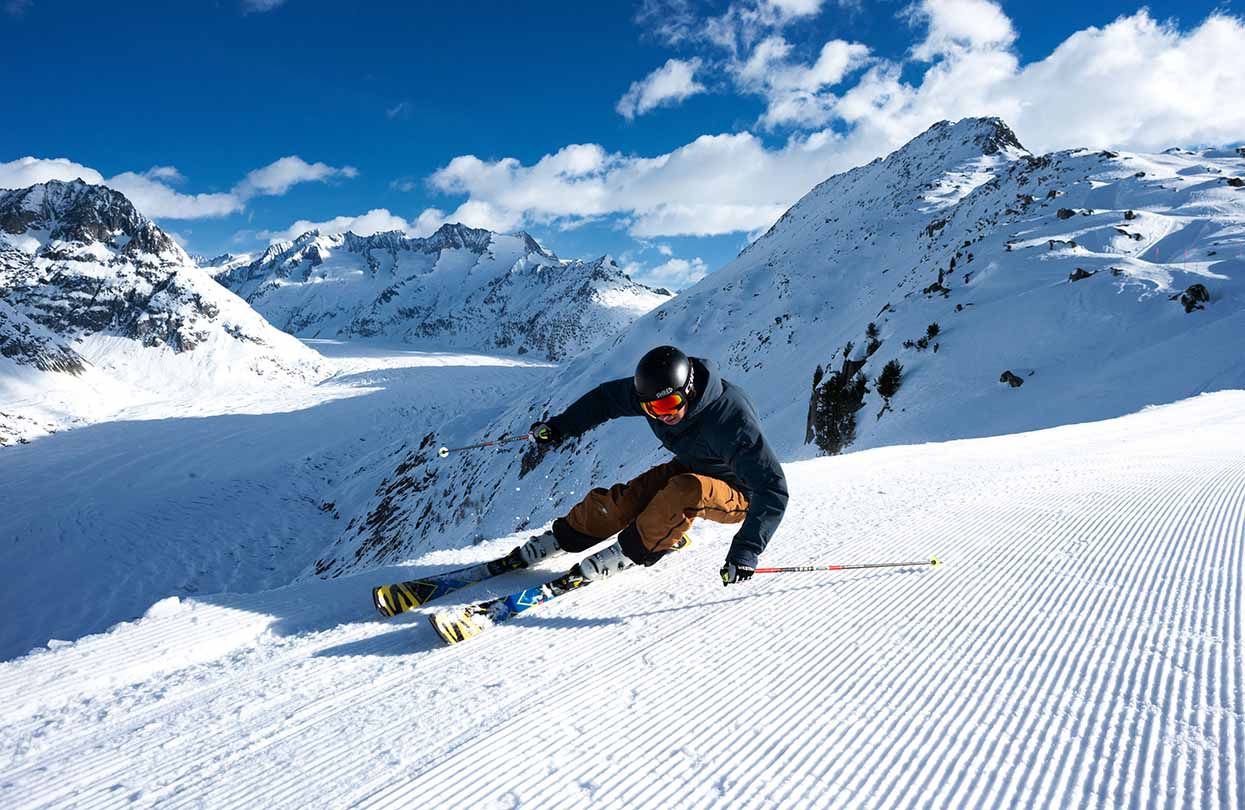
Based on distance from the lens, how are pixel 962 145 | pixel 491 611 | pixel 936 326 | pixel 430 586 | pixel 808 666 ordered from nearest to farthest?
pixel 808 666
pixel 491 611
pixel 430 586
pixel 936 326
pixel 962 145

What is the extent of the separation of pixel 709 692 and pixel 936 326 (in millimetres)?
21799

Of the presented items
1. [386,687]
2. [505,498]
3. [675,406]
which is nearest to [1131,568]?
[675,406]

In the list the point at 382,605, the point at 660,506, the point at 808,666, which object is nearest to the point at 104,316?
the point at 382,605

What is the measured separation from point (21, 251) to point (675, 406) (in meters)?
176

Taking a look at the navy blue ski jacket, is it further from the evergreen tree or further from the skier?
the evergreen tree

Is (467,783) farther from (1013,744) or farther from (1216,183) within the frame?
(1216,183)

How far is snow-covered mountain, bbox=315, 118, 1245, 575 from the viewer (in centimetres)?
1664

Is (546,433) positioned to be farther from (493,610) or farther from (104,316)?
(104,316)

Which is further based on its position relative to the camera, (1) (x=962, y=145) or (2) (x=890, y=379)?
(1) (x=962, y=145)

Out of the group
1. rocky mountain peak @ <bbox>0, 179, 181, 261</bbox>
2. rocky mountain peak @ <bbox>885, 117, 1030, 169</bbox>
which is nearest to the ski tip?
rocky mountain peak @ <bbox>885, 117, 1030, 169</bbox>

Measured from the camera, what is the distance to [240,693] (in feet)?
10.1

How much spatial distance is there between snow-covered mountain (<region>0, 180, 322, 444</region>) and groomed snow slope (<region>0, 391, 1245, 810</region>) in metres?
92.1

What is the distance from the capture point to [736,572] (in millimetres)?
3877

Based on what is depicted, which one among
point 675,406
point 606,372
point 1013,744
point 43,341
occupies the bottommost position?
point 1013,744
